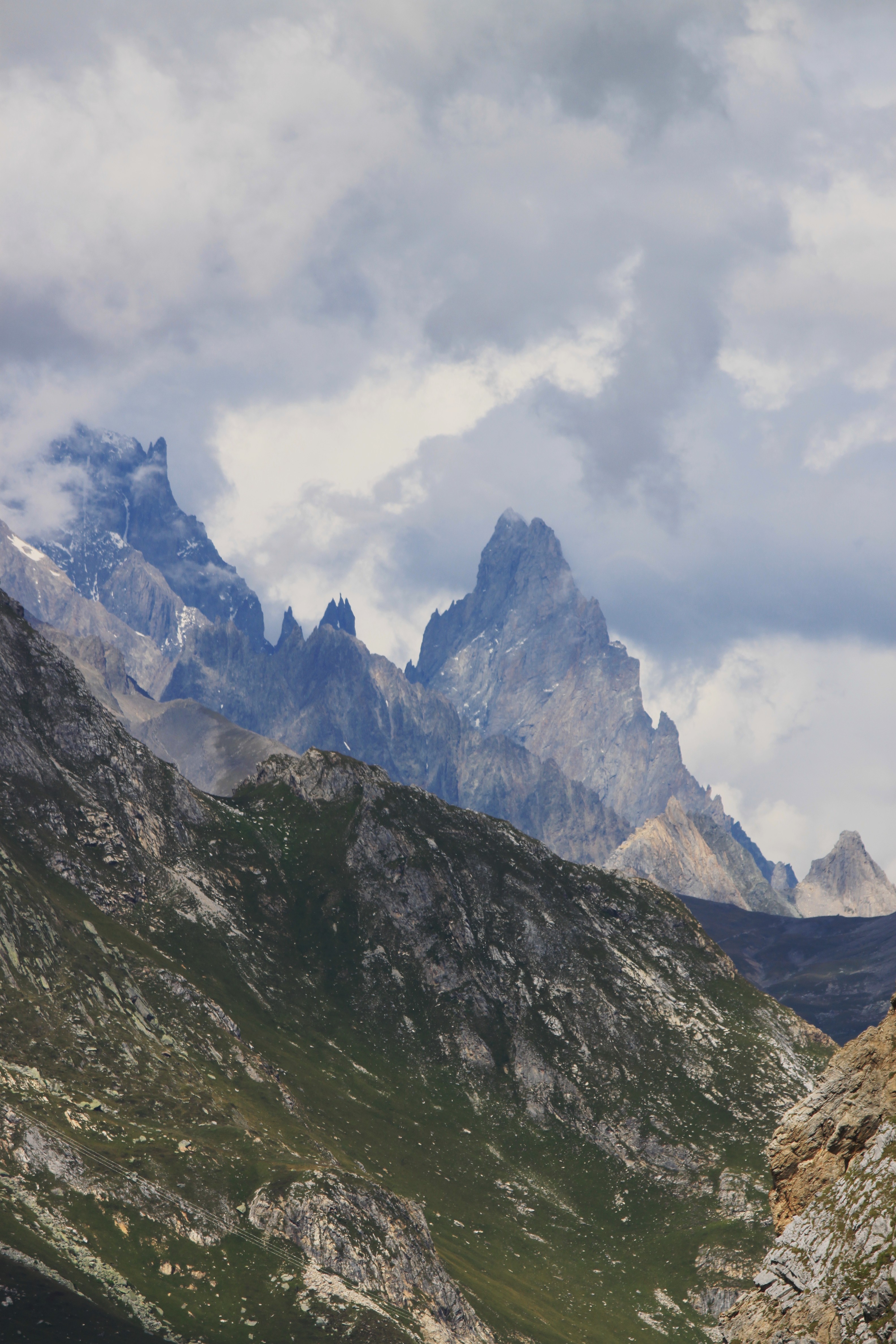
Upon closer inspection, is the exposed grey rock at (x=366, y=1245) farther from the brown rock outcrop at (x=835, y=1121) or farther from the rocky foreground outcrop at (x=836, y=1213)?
the rocky foreground outcrop at (x=836, y=1213)

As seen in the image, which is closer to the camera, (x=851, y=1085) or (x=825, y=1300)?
(x=825, y=1300)

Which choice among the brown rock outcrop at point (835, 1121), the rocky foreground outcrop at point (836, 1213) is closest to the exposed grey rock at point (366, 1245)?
the brown rock outcrop at point (835, 1121)

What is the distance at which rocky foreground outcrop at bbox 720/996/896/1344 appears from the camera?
33156mm

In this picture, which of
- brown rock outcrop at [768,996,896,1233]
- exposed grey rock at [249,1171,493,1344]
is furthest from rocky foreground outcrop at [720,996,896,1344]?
exposed grey rock at [249,1171,493,1344]

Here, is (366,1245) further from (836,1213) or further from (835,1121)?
(836,1213)

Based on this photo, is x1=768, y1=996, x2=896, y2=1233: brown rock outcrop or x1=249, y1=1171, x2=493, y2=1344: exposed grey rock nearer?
x1=768, y1=996, x2=896, y2=1233: brown rock outcrop

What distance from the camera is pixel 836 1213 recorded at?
35906 millimetres

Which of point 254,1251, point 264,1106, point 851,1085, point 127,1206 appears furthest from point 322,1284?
point 851,1085

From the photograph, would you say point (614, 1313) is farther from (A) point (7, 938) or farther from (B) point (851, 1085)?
(B) point (851, 1085)

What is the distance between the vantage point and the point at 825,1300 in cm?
3412

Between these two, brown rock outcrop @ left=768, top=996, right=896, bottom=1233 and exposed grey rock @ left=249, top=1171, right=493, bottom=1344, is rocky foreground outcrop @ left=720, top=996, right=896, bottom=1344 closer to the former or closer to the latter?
brown rock outcrop @ left=768, top=996, right=896, bottom=1233

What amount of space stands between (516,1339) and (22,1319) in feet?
235

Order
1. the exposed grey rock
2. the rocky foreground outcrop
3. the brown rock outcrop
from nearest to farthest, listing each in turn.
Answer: the rocky foreground outcrop
the brown rock outcrop
the exposed grey rock

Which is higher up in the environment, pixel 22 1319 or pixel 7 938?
pixel 7 938
